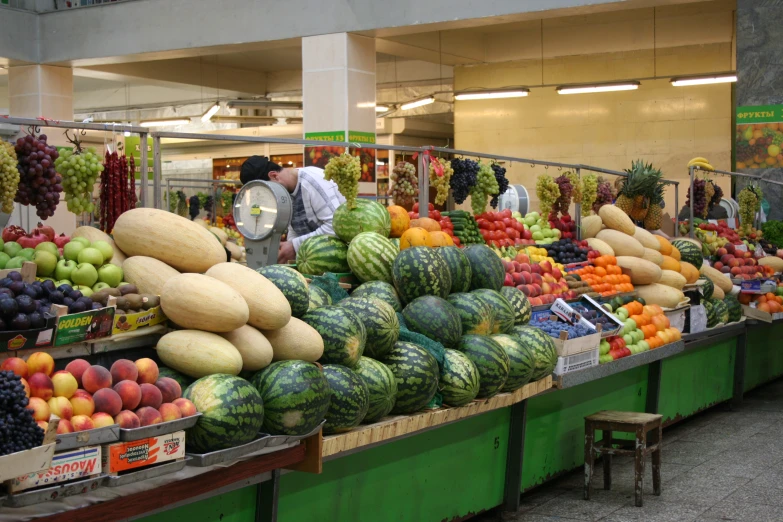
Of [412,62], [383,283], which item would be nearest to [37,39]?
[412,62]

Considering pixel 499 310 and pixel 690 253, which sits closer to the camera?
pixel 499 310

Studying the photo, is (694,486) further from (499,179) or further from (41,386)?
(41,386)

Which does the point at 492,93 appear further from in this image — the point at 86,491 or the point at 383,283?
the point at 86,491

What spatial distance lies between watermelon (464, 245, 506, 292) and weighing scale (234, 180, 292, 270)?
1086 millimetres

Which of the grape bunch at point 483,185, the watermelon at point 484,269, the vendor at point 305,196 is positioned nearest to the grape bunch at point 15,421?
the watermelon at point 484,269

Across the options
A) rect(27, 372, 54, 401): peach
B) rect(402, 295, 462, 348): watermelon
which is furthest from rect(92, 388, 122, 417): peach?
rect(402, 295, 462, 348): watermelon

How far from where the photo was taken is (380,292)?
→ 4.54 meters

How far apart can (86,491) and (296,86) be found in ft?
51.9

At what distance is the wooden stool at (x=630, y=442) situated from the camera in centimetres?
518

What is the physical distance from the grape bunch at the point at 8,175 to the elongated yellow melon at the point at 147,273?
0.47 meters

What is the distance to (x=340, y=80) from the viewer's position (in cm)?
1167

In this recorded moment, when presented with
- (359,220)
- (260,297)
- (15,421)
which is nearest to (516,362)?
(359,220)

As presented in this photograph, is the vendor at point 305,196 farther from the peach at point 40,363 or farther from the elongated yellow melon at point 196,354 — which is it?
the peach at point 40,363

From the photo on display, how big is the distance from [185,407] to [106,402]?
11.8 inches
